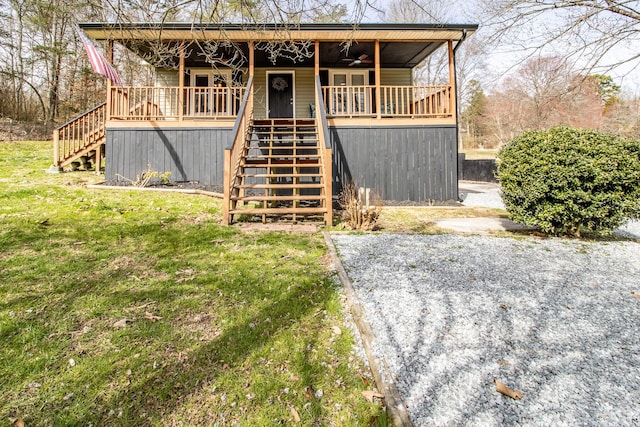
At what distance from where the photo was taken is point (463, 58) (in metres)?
26.9

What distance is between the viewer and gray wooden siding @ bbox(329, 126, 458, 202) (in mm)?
8494

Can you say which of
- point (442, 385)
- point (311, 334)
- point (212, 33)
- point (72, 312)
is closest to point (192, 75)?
point (212, 33)

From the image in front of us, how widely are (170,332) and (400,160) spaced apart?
7.33 metres

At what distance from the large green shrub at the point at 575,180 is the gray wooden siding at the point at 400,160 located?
3.28 meters

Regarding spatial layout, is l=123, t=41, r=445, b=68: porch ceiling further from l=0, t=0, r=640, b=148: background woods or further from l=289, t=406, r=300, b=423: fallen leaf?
l=289, t=406, r=300, b=423: fallen leaf

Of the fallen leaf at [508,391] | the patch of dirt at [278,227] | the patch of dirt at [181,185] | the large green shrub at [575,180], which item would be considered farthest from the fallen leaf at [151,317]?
the patch of dirt at [181,185]

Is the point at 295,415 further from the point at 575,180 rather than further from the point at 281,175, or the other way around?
the point at 575,180

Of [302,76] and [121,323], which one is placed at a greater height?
[302,76]

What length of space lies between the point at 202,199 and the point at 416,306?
5704 mm

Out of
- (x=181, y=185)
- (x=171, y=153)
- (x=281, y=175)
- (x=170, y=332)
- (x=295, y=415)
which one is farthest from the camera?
(x=171, y=153)

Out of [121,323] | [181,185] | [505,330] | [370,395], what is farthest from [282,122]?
[370,395]

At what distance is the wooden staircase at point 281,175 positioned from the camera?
5.70 meters

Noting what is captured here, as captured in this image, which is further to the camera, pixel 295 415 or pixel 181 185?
pixel 181 185

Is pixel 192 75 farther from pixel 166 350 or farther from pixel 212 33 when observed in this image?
pixel 166 350
